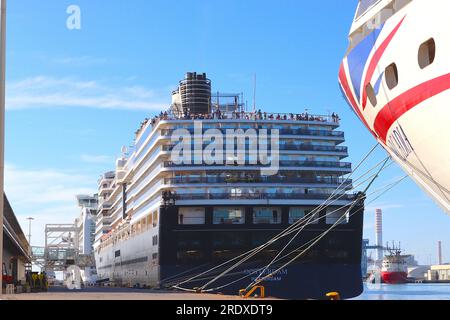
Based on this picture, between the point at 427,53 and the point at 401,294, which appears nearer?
the point at 427,53

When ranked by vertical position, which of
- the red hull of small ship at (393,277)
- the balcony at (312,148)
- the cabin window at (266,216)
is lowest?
the red hull of small ship at (393,277)

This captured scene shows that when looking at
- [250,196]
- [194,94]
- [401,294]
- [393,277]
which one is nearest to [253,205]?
[250,196]

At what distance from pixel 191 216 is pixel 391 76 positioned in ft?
97.3

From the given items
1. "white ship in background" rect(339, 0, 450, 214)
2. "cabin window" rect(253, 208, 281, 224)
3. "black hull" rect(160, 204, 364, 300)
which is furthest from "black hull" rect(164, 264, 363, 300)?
"white ship in background" rect(339, 0, 450, 214)

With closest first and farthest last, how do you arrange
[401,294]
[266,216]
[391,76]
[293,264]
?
[391,76] → [293,264] → [266,216] → [401,294]

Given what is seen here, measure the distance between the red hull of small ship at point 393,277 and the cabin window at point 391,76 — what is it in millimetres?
111588

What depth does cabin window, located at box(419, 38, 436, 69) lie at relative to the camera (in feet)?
51.0

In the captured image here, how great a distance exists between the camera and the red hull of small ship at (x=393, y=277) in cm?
12525

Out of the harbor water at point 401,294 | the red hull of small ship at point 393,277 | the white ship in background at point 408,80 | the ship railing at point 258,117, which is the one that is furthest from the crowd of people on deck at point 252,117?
the red hull of small ship at point 393,277

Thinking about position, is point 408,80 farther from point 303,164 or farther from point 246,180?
point 246,180

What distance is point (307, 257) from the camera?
147 feet

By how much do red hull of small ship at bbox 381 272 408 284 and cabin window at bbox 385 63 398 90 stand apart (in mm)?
111588

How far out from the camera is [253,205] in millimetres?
46125

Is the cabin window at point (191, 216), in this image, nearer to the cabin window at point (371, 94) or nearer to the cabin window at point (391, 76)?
the cabin window at point (371, 94)
